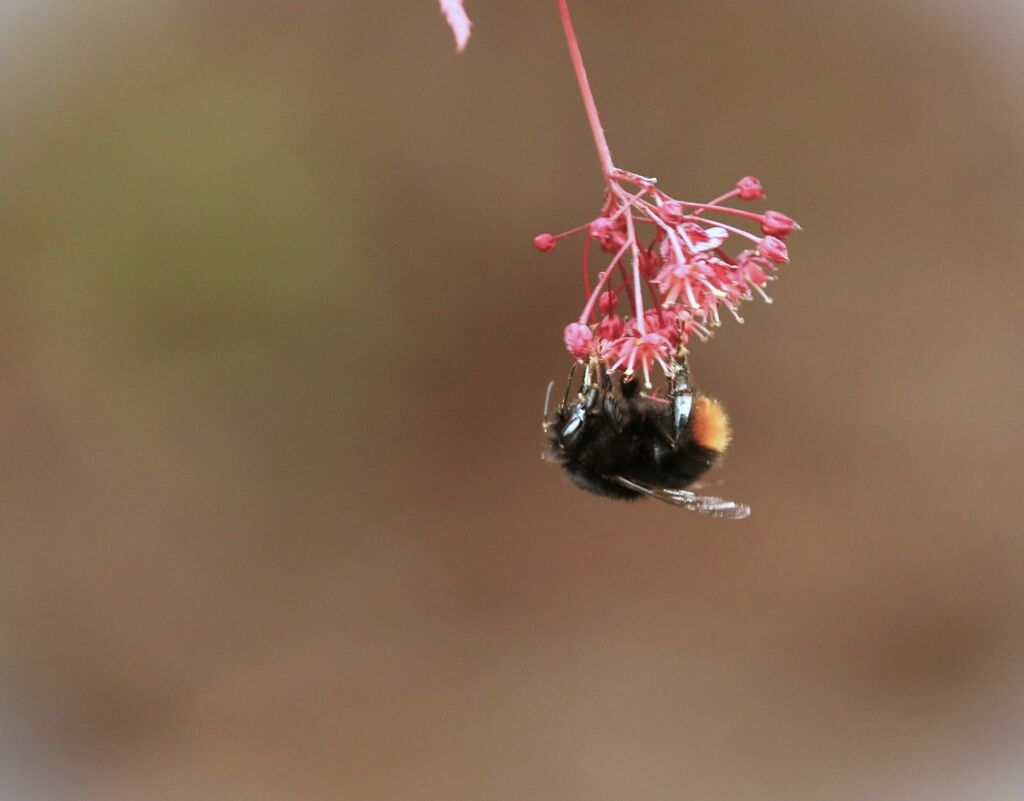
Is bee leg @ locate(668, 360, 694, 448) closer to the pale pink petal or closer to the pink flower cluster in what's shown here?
the pink flower cluster

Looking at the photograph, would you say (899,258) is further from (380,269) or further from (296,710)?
(296,710)

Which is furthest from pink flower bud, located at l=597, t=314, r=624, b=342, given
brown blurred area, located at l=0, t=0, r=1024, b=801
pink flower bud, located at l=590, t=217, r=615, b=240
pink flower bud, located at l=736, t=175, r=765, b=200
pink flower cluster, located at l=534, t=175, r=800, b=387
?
brown blurred area, located at l=0, t=0, r=1024, b=801

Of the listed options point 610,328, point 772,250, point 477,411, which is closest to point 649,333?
point 610,328

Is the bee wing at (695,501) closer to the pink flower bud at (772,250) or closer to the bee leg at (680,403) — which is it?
the bee leg at (680,403)

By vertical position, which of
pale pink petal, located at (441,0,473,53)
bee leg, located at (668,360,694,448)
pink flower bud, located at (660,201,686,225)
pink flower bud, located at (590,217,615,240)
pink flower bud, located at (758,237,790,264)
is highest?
pale pink petal, located at (441,0,473,53)

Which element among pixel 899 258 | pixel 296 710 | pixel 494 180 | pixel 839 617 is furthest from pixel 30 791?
pixel 899 258

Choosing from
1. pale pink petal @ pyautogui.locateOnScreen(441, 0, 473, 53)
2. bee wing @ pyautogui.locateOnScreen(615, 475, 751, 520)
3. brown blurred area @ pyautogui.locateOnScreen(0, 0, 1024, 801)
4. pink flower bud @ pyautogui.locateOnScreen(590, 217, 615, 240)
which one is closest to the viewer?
pale pink petal @ pyautogui.locateOnScreen(441, 0, 473, 53)

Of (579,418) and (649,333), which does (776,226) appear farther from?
(579,418)
